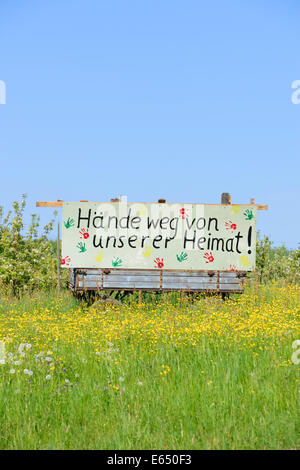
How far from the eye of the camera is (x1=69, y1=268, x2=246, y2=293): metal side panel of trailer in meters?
12.5

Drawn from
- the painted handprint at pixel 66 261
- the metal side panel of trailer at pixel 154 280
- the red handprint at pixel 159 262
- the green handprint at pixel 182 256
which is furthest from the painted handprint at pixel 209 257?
the painted handprint at pixel 66 261

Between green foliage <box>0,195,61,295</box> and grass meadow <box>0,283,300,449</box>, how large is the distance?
769cm

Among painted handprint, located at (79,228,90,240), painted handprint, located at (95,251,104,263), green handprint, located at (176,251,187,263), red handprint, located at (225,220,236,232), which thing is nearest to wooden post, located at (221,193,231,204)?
red handprint, located at (225,220,236,232)

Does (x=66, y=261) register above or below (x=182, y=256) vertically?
below

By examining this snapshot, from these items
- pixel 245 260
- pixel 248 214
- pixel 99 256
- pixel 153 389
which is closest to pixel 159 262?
pixel 99 256

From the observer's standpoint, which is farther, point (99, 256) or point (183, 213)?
point (183, 213)

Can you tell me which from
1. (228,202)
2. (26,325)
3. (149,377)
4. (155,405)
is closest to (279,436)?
(155,405)

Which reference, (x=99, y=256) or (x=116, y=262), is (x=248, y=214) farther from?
(x=99, y=256)

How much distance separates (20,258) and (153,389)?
39.5 ft

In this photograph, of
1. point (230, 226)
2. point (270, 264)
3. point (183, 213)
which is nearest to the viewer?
point (183, 213)

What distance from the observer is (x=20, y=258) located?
53.5 feet

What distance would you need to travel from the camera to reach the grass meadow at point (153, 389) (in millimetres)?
4406

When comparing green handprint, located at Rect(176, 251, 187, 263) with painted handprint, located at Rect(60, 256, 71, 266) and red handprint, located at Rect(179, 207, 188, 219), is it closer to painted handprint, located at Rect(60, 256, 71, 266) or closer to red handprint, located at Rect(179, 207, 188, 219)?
red handprint, located at Rect(179, 207, 188, 219)

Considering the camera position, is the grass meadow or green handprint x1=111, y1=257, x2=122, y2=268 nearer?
the grass meadow
